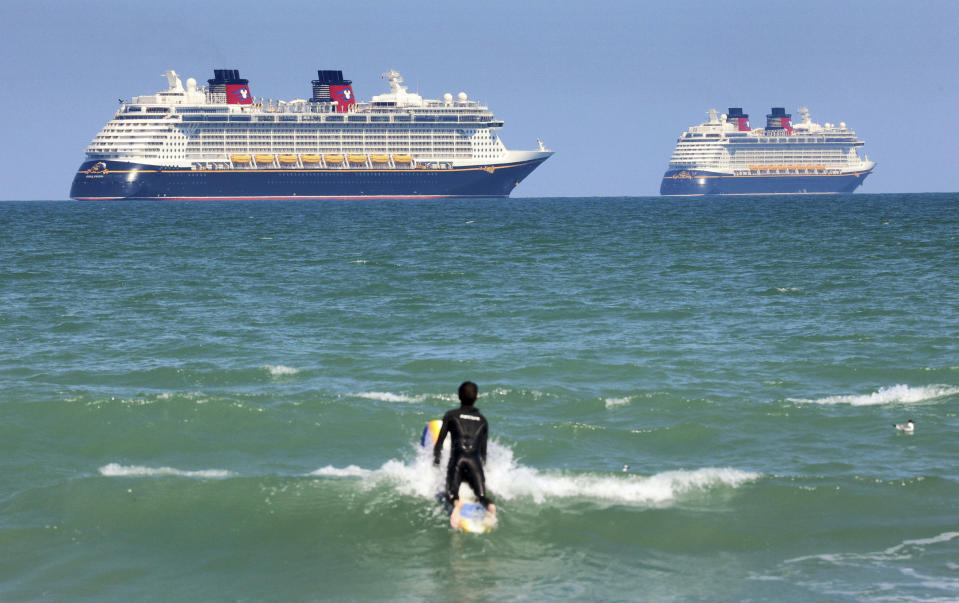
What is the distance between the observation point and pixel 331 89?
529 ft

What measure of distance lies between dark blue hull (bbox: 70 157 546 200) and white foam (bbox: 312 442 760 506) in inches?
5604

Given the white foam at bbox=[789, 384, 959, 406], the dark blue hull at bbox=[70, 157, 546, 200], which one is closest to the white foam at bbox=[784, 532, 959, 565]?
the white foam at bbox=[789, 384, 959, 406]

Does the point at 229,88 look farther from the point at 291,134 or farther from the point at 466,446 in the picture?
the point at 466,446

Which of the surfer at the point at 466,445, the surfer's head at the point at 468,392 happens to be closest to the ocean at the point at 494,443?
the surfer at the point at 466,445

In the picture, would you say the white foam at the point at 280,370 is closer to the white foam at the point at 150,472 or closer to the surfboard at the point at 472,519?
the white foam at the point at 150,472

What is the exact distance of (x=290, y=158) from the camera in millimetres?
152750

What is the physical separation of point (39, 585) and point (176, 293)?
71.4 feet

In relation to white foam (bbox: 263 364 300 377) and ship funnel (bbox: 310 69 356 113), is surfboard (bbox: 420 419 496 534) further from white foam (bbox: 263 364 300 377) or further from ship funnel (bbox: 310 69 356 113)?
ship funnel (bbox: 310 69 356 113)

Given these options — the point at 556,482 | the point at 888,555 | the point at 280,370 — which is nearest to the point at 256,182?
the point at 280,370

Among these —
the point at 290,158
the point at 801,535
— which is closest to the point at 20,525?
the point at 801,535

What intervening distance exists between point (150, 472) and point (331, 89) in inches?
6066

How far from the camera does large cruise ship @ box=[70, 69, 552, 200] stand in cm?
15050

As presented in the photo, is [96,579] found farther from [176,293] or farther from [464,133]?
[464,133]

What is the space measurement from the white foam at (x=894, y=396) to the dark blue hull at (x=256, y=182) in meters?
140
